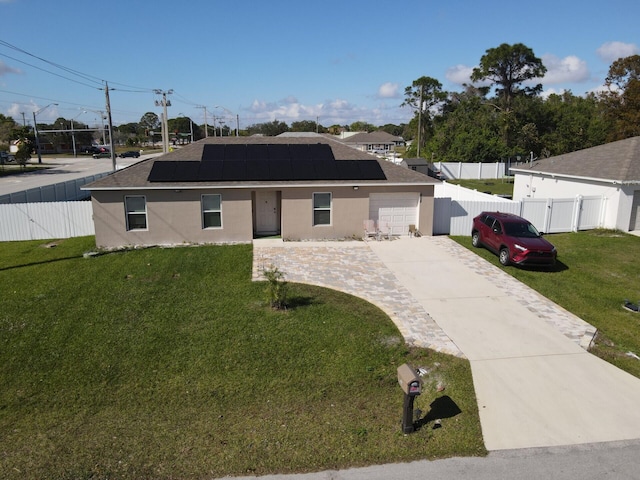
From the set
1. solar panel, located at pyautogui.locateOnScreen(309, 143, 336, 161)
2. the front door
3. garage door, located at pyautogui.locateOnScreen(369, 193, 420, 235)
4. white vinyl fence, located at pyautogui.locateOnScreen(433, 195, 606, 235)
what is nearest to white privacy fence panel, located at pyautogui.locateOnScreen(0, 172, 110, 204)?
the front door

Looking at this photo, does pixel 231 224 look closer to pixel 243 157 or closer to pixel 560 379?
pixel 243 157

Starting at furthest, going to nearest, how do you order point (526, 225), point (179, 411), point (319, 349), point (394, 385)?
point (526, 225)
point (319, 349)
point (394, 385)
point (179, 411)

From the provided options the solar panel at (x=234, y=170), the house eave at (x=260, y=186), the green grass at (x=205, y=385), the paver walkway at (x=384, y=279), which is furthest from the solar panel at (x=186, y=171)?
the green grass at (x=205, y=385)

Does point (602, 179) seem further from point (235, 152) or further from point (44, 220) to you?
point (44, 220)

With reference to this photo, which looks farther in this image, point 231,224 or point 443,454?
point 231,224

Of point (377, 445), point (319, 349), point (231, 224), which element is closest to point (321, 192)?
point (231, 224)

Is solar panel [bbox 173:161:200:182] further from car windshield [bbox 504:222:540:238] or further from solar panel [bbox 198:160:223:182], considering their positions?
car windshield [bbox 504:222:540:238]
